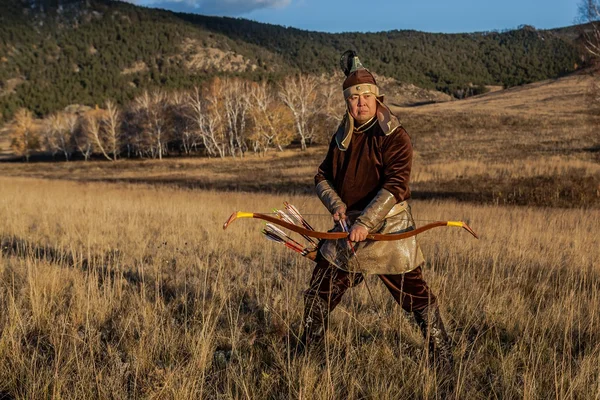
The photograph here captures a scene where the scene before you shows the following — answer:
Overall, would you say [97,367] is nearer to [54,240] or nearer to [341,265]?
[341,265]

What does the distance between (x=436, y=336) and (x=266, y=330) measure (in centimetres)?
137

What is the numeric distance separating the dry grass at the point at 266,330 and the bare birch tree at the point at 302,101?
48.8 metres

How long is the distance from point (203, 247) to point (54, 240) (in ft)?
9.04

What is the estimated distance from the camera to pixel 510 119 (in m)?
48.7

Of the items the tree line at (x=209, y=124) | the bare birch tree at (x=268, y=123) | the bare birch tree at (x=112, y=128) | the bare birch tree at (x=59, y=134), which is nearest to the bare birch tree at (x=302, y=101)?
the tree line at (x=209, y=124)

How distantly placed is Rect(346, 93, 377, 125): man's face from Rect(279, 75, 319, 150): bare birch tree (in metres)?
51.3

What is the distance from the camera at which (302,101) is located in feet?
178

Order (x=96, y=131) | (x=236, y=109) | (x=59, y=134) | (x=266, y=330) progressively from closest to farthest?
1. (x=266, y=330)
2. (x=236, y=109)
3. (x=96, y=131)
4. (x=59, y=134)

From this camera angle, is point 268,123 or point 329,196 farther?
point 268,123

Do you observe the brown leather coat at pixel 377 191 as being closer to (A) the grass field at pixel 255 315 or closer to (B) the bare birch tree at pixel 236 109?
(A) the grass field at pixel 255 315

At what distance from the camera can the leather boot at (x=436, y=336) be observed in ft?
9.41

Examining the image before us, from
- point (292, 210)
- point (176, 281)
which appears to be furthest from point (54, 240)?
point (292, 210)

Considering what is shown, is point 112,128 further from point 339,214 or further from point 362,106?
point 339,214

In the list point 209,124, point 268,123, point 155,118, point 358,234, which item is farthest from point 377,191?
point 155,118
